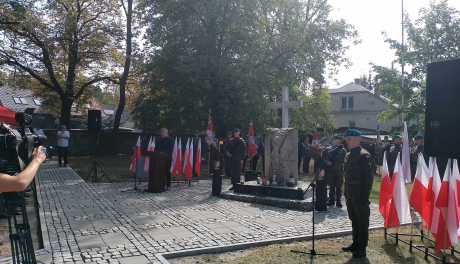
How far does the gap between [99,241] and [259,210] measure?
3.95m

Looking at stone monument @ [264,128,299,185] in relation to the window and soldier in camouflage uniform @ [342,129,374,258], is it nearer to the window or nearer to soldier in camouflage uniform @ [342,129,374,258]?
soldier in camouflage uniform @ [342,129,374,258]

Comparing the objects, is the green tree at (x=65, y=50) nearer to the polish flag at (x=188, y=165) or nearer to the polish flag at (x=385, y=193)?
the polish flag at (x=188, y=165)

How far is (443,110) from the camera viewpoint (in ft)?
13.1

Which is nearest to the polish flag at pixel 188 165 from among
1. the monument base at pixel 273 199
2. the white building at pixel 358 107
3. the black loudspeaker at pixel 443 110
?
the monument base at pixel 273 199

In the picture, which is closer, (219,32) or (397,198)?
(397,198)

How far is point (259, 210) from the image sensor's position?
8539 mm

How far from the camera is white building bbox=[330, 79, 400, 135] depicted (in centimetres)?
4247

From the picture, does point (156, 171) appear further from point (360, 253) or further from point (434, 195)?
point (434, 195)

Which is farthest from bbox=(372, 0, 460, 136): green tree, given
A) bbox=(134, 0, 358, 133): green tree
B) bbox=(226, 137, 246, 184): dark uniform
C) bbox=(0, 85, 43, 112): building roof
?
bbox=(0, 85, 43, 112): building roof

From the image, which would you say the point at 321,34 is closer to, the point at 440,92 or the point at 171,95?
the point at 171,95

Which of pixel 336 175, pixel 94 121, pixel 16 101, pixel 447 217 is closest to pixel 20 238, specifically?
pixel 447 217

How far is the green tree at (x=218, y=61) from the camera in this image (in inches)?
709

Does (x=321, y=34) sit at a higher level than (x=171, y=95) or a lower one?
higher

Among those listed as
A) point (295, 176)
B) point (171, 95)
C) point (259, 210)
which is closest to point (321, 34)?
point (171, 95)
